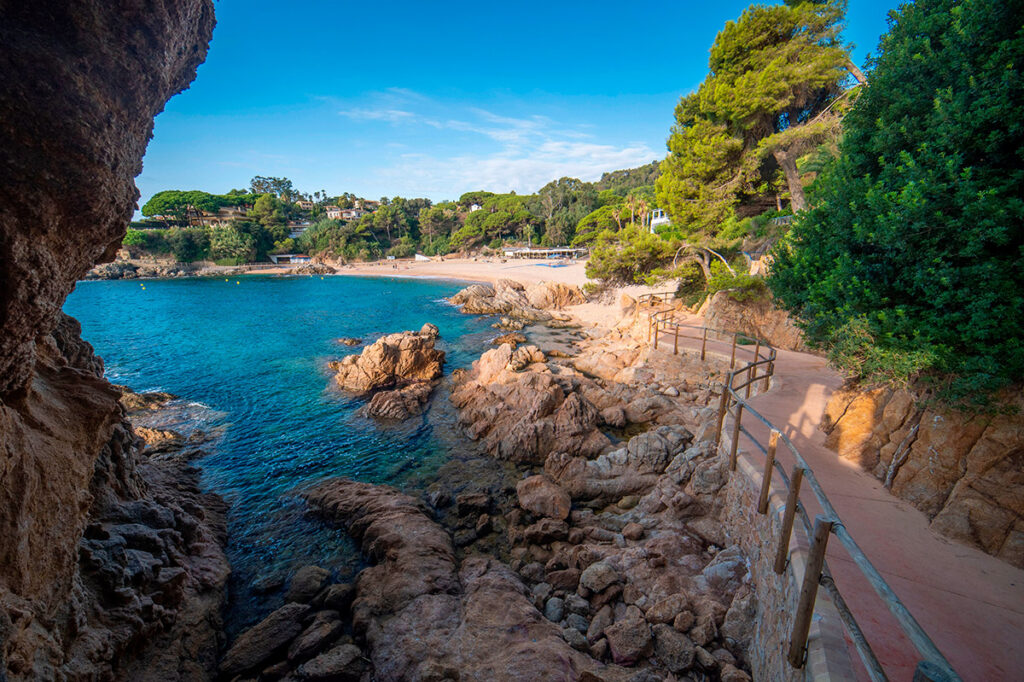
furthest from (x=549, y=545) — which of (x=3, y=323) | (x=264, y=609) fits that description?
(x=3, y=323)

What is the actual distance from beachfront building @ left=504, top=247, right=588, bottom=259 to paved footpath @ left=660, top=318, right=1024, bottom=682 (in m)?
64.8

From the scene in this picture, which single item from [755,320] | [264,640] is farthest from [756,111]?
[264,640]

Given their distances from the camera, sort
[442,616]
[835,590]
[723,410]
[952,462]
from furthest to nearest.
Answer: [723,410] → [442,616] → [952,462] → [835,590]

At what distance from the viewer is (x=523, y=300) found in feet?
120

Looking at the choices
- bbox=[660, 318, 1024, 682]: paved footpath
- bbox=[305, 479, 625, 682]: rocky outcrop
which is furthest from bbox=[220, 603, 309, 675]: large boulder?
bbox=[660, 318, 1024, 682]: paved footpath

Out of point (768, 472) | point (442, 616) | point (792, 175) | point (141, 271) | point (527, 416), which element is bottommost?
point (442, 616)

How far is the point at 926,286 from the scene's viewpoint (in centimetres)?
532

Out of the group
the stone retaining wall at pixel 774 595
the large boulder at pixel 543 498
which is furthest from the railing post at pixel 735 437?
the large boulder at pixel 543 498

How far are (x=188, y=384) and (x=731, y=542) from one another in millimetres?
22656

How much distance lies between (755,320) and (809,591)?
49.2 ft

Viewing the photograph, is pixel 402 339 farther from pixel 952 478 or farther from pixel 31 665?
pixel 952 478

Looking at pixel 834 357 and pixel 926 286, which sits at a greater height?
pixel 926 286

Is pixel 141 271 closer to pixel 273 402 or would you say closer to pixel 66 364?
pixel 273 402

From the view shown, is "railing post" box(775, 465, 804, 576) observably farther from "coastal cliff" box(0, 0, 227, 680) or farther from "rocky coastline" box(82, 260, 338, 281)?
"rocky coastline" box(82, 260, 338, 281)
